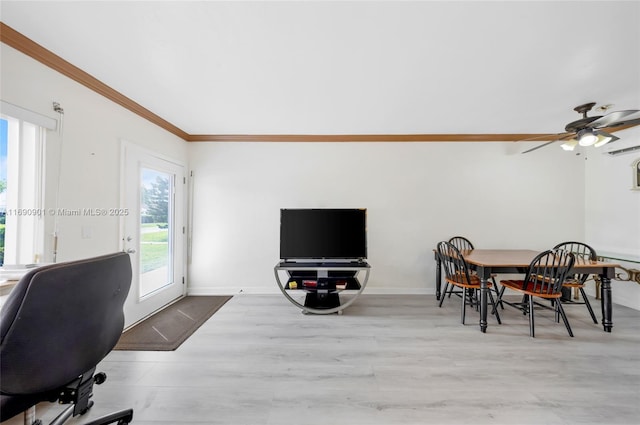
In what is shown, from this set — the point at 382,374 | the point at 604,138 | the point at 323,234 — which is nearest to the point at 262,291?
the point at 323,234

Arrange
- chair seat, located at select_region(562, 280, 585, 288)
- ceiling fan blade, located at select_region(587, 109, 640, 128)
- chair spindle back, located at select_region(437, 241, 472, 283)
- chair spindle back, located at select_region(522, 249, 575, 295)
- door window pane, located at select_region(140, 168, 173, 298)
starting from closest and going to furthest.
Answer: ceiling fan blade, located at select_region(587, 109, 640, 128)
chair spindle back, located at select_region(522, 249, 575, 295)
chair seat, located at select_region(562, 280, 585, 288)
chair spindle back, located at select_region(437, 241, 472, 283)
door window pane, located at select_region(140, 168, 173, 298)

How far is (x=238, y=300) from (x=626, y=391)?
370cm

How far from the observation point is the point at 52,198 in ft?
6.32

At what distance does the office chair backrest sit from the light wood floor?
0.79 metres

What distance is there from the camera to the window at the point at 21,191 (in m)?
1.76

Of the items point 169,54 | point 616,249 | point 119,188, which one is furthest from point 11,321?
point 616,249

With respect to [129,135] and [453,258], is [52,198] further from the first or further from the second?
[453,258]

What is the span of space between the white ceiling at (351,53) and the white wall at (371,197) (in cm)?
90

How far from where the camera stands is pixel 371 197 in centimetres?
383

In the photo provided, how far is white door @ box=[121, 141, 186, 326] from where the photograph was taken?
2.72m

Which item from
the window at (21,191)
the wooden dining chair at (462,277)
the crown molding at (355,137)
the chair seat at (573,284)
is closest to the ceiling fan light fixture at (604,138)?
the crown molding at (355,137)

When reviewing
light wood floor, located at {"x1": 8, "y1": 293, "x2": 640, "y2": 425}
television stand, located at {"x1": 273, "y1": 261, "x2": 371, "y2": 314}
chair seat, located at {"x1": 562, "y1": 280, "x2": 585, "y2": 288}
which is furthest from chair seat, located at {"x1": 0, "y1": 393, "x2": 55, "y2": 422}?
chair seat, located at {"x1": 562, "y1": 280, "x2": 585, "y2": 288}

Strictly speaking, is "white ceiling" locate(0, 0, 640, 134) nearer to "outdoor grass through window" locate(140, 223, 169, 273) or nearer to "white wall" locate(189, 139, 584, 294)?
"white wall" locate(189, 139, 584, 294)

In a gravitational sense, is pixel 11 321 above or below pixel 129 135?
below
